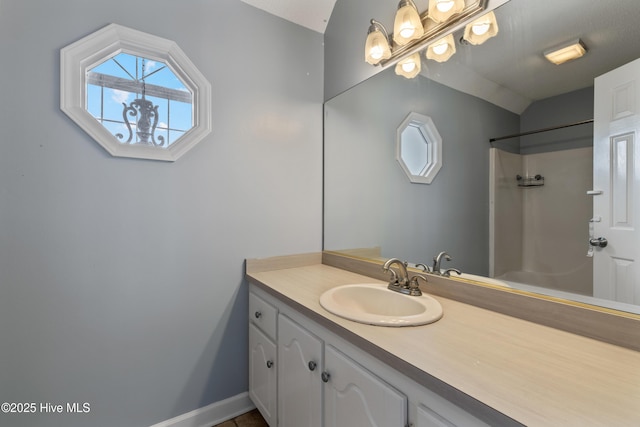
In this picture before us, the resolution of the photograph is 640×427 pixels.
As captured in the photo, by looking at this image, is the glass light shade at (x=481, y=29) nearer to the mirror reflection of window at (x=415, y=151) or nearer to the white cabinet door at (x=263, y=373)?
the mirror reflection of window at (x=415, y=151)

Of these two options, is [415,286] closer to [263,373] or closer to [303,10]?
[263,373]

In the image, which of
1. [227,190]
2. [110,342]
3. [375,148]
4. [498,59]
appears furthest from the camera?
[375,148]

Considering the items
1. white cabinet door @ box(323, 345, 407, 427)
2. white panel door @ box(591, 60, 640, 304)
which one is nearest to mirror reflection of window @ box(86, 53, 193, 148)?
white cabinet door @ box(323, 345, 407, 427)

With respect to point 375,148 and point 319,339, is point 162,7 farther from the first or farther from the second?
point 319,339

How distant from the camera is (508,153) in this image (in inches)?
42.3

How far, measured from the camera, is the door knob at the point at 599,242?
0.86 m

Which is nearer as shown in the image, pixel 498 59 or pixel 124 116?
pixel 498 59

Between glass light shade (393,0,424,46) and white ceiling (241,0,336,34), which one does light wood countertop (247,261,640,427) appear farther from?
white ceiling (241,0,336,34)

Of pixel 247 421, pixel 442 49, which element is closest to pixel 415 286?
pixel 442 49

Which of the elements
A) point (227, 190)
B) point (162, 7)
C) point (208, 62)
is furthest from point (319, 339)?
point (162, 7)

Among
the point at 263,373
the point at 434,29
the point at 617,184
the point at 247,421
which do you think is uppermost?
the point at 434,29

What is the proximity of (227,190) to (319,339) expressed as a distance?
0.92 m

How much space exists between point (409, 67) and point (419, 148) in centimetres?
41

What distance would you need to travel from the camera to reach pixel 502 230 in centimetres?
111
